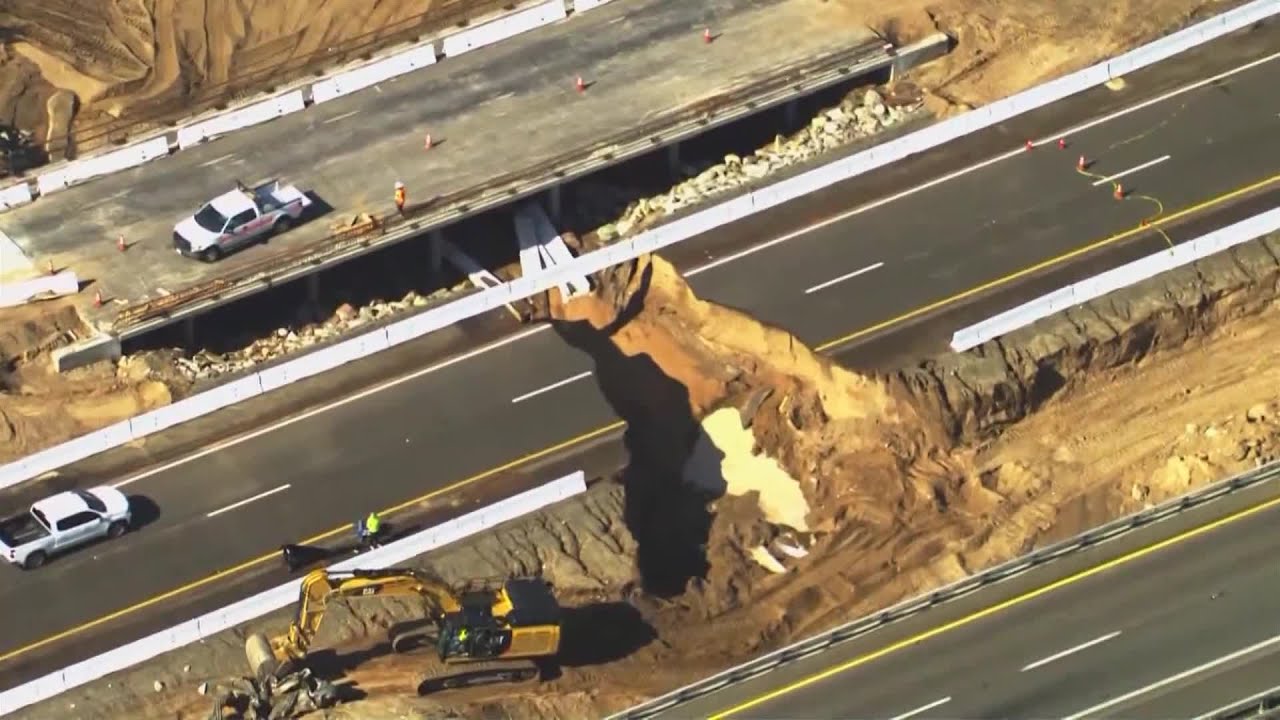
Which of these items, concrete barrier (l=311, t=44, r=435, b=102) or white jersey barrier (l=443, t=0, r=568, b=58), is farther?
white jersey barrier (l=443, t=0, r=568, b=58)

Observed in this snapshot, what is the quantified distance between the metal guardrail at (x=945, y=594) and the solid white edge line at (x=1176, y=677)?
354 centimetres

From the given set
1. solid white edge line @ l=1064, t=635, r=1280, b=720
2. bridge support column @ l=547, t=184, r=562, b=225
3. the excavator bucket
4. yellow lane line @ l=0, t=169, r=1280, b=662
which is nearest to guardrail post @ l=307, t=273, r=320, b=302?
bridge support column @ l=547, t=184, r=562, b=225

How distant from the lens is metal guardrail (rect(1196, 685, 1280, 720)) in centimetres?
4075

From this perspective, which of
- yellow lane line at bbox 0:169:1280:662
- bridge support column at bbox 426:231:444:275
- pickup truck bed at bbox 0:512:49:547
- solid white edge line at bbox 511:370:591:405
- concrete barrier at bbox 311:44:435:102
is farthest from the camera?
concrete barrier at bbox 311:44:435:102

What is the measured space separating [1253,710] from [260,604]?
726 inches

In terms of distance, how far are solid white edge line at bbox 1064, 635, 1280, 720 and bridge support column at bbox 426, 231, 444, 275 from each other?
2074 cm

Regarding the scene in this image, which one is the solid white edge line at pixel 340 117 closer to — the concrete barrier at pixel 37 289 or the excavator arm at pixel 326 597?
the concrete barrier at pixel 37 289

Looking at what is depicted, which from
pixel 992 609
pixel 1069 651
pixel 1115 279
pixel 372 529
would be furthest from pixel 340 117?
pixel 1069 651

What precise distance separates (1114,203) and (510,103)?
15.0 meters

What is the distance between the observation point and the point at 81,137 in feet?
197

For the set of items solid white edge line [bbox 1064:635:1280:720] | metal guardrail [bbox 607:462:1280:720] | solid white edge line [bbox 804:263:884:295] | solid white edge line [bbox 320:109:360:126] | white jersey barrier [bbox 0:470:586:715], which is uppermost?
solid white edge line [bbox 320:109:360:126]

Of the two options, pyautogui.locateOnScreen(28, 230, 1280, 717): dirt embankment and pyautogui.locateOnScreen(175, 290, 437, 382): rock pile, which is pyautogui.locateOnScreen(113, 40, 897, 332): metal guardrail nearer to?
→ pyautogui.locateOnScreen(175, 290, 437, 382): rock pile

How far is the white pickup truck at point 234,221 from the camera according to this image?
53656 millimetres

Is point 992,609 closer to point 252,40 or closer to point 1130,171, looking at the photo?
point 1130,171
